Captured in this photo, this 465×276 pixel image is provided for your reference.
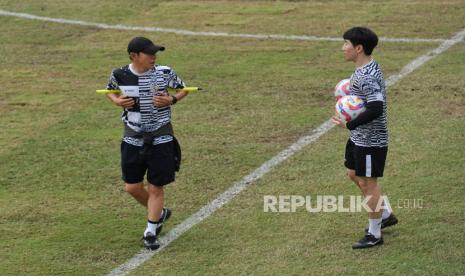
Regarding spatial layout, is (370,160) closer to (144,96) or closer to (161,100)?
(161,100)

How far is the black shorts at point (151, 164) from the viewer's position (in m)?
9.21

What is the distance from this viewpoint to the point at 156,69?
9.30m

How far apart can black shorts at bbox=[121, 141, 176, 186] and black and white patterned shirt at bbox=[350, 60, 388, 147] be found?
1667 millimetres

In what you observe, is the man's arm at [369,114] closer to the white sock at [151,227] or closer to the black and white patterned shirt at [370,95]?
the black and white patterned shirt at [370,95]

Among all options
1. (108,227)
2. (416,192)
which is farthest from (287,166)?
(108,227)

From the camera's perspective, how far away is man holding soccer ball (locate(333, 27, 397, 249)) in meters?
8.69

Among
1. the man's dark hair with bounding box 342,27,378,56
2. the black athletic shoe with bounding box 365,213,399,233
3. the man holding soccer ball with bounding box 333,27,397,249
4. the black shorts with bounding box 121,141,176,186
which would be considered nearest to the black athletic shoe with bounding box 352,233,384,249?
the man holding soccer ball with bounding box 333,27,397,249

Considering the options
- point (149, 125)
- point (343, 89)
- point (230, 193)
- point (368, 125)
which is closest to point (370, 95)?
point (368, 125)

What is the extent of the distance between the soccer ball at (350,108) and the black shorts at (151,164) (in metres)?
1.59

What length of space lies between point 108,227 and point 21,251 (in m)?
0.91

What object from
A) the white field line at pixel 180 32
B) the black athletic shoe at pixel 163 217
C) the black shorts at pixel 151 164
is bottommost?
the white field line at pixel 180 32

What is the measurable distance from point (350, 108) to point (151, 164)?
6.10ft

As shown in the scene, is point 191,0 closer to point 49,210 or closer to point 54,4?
point 54,4

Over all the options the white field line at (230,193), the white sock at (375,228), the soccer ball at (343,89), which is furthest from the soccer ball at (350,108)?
the white field line at (230,193)
